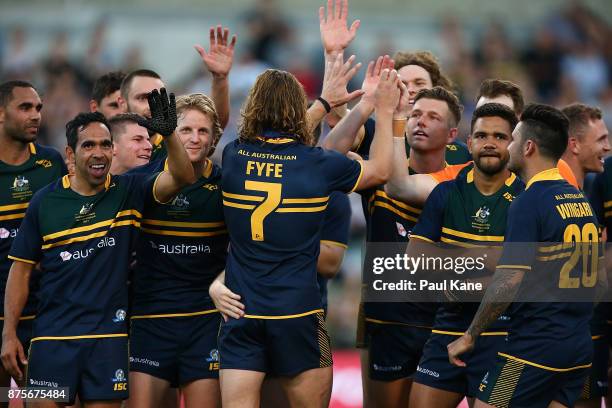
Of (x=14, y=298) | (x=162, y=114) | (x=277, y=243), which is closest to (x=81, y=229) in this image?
(x=14, y=298)

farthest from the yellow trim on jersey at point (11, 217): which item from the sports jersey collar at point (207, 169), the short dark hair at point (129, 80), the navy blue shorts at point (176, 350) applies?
the short dark hair at point (129, 80)

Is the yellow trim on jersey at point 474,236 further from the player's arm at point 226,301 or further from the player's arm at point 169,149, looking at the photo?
the player's arm at point 169,149

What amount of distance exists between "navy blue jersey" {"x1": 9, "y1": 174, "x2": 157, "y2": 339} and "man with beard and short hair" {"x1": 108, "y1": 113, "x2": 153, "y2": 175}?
1022 mm

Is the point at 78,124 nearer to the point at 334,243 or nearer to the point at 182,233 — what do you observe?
the point at 182,233

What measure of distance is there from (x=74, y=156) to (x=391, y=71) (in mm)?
2390

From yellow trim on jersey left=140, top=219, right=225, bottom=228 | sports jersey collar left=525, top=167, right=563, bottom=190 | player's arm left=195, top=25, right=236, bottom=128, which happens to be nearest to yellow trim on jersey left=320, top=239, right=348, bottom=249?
yellow trim on jersey left=140, top=219, right=225, bottom=228

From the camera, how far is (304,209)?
7109 millimetres

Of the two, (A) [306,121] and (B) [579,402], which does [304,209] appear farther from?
(B) [579,402]

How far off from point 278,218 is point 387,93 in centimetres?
132

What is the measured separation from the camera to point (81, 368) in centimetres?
746

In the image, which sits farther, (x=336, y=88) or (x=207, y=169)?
(x=207, y=169)

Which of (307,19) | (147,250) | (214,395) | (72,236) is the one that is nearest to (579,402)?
(214,395)

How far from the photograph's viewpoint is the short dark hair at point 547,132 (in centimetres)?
738

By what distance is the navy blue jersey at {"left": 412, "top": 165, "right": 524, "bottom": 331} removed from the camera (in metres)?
7.82
